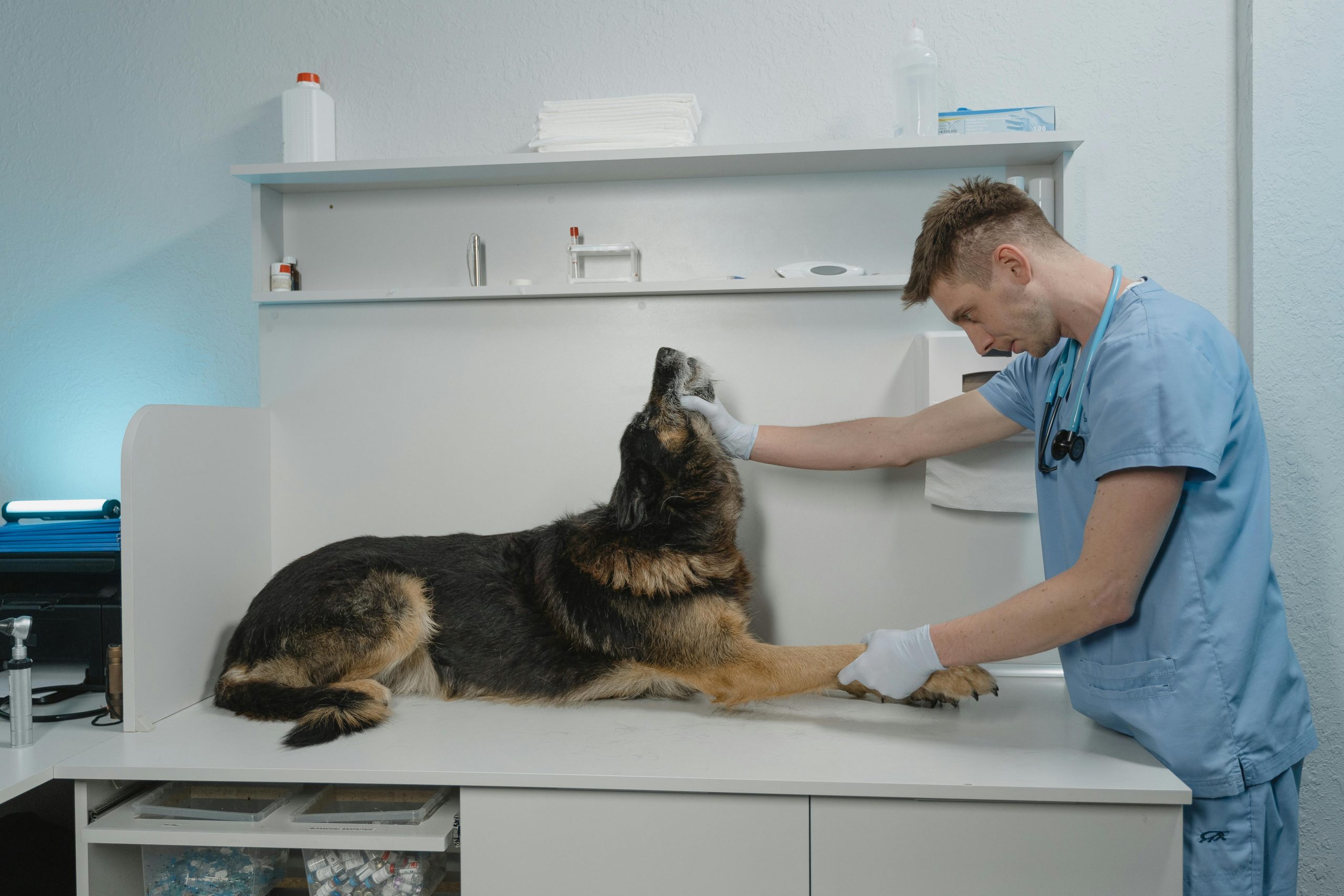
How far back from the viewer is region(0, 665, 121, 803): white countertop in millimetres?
1438

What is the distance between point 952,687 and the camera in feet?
5.62

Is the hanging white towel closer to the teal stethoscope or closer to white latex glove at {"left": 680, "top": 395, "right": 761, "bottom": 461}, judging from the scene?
the teal stethoscope

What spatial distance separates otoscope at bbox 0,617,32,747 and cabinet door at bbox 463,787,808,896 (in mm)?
957

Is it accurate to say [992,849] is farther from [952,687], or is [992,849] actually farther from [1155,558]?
[1155,558]

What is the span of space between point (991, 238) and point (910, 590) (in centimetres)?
98

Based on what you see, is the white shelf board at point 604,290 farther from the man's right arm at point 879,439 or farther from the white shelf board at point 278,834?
the white shelf board at point 278,834

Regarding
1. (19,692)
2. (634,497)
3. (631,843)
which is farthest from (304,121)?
(631,843)

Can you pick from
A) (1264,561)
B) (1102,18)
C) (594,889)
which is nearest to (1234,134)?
(1102,18)

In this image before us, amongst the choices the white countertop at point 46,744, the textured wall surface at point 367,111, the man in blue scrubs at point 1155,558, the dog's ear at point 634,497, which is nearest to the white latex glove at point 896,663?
the man in blue scrubs at point 1155,558

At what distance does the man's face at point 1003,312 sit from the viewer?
1522 millimetres

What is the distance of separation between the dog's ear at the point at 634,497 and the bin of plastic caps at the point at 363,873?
768 millimetres

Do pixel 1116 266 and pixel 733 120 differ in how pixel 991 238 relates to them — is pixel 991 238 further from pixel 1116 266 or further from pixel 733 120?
pixel 733 120

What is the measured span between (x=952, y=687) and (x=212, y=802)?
5.04 ft

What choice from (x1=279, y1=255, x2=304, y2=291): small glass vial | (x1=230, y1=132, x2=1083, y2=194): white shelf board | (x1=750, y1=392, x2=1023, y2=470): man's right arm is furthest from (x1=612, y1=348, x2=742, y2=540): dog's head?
(x1=279, y1=255, x2=304, y2=291): small glass vial
